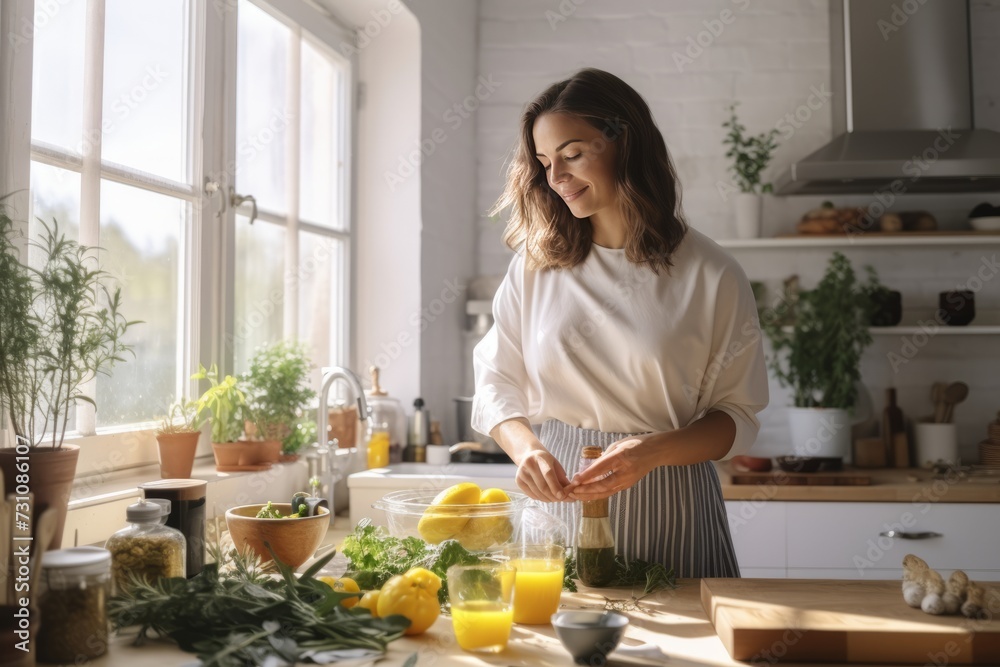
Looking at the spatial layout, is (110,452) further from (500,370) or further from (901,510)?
(901,510)

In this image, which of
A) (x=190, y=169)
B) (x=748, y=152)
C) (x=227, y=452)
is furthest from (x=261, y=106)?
(x=748, y=152)

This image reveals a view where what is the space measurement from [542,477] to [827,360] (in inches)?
84.9

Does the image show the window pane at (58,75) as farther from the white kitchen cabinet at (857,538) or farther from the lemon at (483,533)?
the white kitchen cabinet at (857,538)

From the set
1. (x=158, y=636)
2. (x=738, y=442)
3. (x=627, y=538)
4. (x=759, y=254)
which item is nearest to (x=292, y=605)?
(x=158, y=636)

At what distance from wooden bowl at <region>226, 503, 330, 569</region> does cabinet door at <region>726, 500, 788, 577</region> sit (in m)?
1.72

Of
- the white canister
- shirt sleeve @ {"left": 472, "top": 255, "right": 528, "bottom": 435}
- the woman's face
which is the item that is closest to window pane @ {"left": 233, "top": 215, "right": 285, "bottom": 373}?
shirt sleeve @ {"left": 472, "top": 255, "right": 528, "bottom": 435}

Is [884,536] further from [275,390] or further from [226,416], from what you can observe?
[226,416]

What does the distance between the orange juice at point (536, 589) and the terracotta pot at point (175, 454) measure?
91cm

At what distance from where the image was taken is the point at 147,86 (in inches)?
80.1

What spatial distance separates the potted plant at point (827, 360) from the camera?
3.31 meters

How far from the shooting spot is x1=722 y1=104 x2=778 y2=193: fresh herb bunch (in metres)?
3.54

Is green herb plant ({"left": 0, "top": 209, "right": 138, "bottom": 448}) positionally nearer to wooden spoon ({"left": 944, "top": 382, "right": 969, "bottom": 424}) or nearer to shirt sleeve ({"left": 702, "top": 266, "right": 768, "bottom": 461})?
shirt sleeve ({"left": 702, "top": 266, "right": 768, "bottom": 461})

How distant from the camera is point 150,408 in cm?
206

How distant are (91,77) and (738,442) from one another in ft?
4.75
